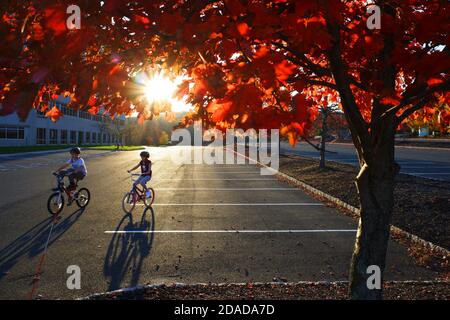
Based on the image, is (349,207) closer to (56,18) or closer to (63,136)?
(56,18)

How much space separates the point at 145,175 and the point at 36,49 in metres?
8.72

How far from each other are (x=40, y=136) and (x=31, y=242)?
52667 millimetres

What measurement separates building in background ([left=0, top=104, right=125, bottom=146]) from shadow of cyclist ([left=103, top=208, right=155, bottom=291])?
94.2 feet

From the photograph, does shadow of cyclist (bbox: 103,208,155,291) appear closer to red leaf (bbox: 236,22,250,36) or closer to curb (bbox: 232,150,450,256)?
red leaf (bbox: 236,22,250,36)

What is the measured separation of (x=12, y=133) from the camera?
4678 centimetres

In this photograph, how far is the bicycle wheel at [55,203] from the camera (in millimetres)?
9477

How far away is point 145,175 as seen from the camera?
1080cm

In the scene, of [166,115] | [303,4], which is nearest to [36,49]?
[303,4]

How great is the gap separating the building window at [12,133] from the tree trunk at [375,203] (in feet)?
167

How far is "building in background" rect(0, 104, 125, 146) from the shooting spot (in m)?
46.5

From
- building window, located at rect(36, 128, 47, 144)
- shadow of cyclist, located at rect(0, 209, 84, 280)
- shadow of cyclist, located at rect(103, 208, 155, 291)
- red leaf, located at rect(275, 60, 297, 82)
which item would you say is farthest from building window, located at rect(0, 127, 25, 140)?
red leaf, located at rect(275, 60, 297, 82)

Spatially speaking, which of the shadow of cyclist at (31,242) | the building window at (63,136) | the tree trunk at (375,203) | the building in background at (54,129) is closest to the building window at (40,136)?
the building in background at (54,129)

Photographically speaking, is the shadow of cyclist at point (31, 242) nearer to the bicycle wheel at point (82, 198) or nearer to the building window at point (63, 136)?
the bicycle wheel at point (82, 198)

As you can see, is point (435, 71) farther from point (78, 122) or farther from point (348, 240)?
point (78, 122)
